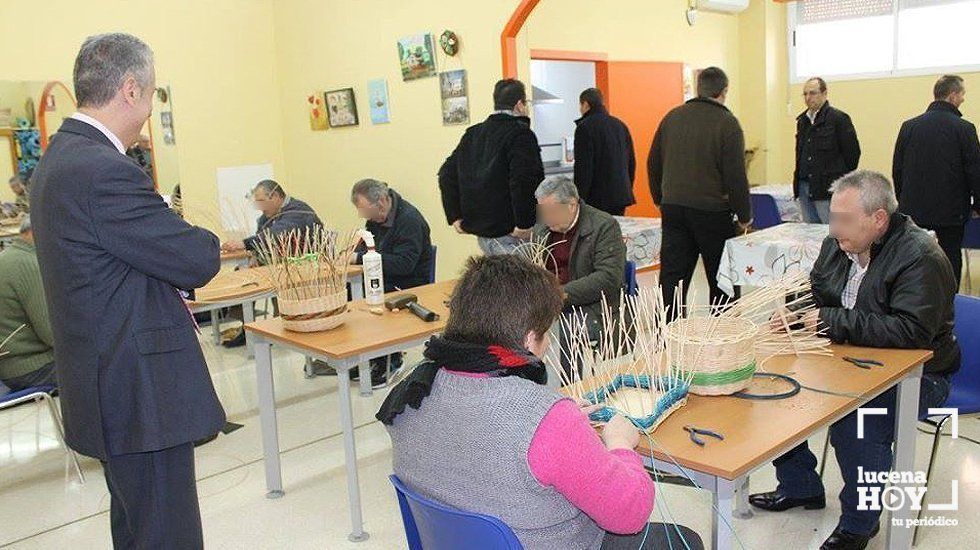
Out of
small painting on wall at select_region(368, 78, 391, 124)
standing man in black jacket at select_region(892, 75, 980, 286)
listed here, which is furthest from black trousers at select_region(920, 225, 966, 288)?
small painting on wall at select_region(368, 78, 391, 124)

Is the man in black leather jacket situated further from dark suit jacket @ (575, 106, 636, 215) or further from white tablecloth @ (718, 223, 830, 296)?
dark suit jacket @ (575, 106, 636, 215)

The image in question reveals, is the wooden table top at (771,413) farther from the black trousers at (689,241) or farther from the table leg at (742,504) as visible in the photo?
the black trousers at (689,241)

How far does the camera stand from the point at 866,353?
2369 millimetres

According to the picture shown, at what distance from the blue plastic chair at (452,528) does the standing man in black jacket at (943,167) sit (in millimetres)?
4364

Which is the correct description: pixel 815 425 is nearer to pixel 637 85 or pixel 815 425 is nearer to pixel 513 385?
pixel 513 385

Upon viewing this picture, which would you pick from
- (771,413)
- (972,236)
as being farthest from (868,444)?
(972,236)

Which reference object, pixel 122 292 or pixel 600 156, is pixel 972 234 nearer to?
pixel 600 156

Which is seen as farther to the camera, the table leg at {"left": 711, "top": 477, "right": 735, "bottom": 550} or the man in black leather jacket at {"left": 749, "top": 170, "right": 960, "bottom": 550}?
the man in black leather jacket at {"left": 749, "top": 170, "right": 960, "bottom": 550}

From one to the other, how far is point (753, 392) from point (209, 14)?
596 centimetres

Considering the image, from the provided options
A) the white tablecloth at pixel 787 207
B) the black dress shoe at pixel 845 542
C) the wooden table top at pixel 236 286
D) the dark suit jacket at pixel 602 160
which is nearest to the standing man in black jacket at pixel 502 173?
the wooden table top at pixel 236 286

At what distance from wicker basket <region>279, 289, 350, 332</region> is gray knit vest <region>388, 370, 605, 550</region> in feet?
5.29

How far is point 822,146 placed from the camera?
5.88m

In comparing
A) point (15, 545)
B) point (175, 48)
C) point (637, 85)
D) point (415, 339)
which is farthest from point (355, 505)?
point (637, 85)

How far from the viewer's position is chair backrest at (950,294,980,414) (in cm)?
272
